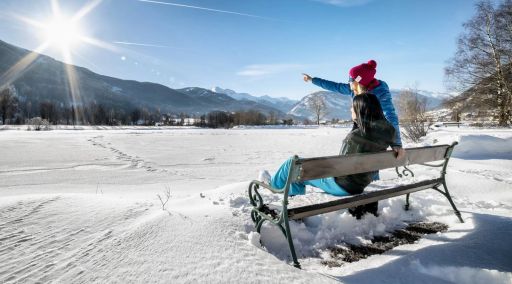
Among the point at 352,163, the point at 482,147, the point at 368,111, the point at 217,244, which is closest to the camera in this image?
the point at 217,244

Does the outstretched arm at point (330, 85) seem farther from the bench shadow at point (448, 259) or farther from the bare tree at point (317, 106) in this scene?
the bare tree at point (317, 106)

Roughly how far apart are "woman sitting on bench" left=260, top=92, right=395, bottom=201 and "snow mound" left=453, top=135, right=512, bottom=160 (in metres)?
9.24

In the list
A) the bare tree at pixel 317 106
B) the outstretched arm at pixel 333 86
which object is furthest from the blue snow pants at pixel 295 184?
the bare tree at pixel 317 106

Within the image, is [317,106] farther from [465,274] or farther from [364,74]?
[465,274]

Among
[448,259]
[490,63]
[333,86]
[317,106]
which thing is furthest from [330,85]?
[317,106]

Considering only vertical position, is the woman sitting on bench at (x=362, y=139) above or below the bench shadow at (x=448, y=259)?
above

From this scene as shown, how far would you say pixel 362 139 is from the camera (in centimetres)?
294

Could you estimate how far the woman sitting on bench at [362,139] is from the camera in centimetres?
283

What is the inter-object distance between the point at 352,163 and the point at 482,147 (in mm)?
10913

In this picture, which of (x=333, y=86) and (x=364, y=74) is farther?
(x=333, y=86)

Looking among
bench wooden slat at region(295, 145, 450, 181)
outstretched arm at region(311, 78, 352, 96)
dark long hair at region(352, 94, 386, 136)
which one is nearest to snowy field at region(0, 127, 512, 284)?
bench wooden slat at region(295, 145, 450, 181)

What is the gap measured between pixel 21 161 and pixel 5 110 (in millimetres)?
88003

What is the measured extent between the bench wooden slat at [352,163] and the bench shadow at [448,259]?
74cm

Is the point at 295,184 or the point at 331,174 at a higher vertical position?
the point at 331,174
